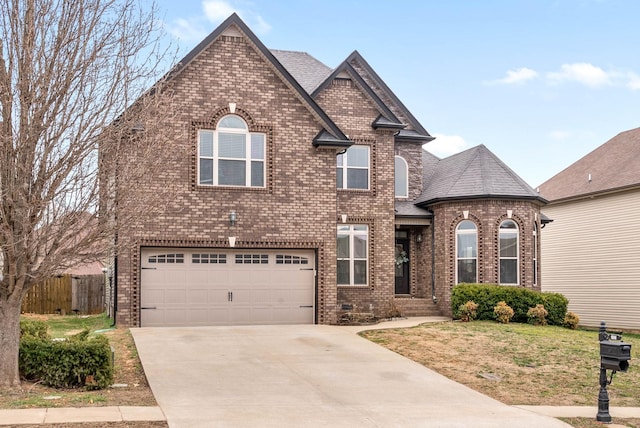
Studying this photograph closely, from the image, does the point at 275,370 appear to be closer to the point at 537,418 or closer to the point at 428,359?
the point at 428,359

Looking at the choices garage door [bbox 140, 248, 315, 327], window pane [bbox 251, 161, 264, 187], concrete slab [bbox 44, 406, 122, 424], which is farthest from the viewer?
window pane [bbox 251, 161, 264, 187]

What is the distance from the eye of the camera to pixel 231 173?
A: 1920 centimetres

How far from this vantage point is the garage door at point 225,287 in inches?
733

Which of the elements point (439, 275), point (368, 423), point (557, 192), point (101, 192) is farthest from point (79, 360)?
point (557, 192)

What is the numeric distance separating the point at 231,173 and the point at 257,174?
0.72 metres

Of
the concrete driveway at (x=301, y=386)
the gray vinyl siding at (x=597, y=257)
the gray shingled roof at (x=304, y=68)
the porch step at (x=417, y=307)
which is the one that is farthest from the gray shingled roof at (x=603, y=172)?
the concrete driveway at (x=301, y=386)

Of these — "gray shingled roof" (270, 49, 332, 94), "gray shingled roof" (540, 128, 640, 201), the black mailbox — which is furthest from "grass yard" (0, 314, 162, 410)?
"gray shingled roof" (540, 128, 640, 201)

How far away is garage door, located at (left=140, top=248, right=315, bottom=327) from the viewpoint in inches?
733

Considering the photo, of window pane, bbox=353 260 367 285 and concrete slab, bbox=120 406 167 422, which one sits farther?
window pane, bbox=353 260 367 285

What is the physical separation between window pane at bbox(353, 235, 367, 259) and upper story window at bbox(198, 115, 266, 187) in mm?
4590

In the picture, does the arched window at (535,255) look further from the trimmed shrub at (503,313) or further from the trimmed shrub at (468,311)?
the trimmed shrub at (468,311)

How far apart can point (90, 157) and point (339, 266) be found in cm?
1283

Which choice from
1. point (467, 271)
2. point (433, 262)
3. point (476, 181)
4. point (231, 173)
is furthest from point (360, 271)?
point (231, 173)

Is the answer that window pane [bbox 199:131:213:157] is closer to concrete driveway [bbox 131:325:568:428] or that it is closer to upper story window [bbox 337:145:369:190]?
concrete driveway [bbox 131:325:568:428]
